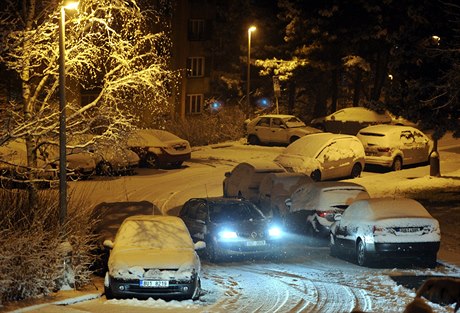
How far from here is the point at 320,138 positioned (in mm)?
32688

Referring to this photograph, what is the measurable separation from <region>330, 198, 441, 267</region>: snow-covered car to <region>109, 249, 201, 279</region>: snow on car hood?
4.63m

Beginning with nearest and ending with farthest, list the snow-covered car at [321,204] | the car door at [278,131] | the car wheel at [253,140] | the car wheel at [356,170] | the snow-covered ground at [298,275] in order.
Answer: the snow-covered ground at [298,275]
the snow-covered car at [321,204]
the car wheel at [356,170]
the car door at [278,131]
the car wheel at [253,140]

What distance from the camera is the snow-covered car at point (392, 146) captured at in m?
35.0

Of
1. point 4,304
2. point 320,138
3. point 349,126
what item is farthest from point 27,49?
point 349,126

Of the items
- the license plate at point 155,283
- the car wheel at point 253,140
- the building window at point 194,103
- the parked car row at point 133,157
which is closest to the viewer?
the license plate at point 155,283

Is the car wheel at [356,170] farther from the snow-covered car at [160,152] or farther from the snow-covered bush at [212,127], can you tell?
the snow-covered bush at [212,127]

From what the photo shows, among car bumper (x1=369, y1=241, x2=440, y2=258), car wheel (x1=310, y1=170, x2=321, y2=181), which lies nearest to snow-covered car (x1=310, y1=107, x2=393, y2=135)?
car wheel (x1=310, y1=170, x2=321, y2=181)

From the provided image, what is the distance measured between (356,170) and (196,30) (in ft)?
88.9

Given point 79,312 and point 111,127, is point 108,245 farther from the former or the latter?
point 111,127

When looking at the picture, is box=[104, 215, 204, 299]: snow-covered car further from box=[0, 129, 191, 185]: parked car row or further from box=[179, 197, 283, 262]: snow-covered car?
box=[0, 129, 191, 185]: parked car row

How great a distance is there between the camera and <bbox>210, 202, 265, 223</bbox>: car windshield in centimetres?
2062

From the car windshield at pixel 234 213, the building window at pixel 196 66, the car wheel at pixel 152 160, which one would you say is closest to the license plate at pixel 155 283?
the car windshield at pixel 234 213

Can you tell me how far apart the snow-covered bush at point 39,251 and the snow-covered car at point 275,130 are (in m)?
25.1

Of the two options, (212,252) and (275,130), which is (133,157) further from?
(212,252)
